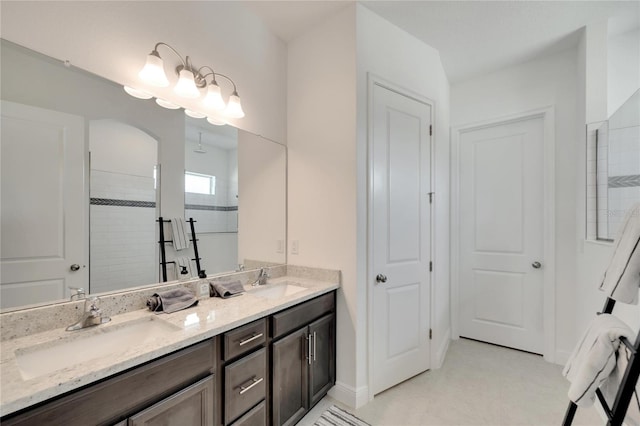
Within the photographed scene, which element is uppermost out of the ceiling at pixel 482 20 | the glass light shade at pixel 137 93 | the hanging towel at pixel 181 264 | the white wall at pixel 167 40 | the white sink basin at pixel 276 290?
the ceiling at pixel 482 20

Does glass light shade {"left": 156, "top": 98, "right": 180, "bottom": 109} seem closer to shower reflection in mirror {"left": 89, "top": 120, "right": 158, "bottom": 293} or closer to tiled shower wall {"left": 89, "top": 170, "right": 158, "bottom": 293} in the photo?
shower reflection in mirror {"left": 89, "top": 120, "right": 158, "bottom": 293}

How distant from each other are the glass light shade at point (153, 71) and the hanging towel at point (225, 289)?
1.19m

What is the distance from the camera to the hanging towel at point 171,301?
1.43 m

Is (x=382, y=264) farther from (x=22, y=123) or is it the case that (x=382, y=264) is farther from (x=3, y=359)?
(x=22, y=123)

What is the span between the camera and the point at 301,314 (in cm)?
175

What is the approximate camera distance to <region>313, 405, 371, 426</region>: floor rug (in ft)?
5.90

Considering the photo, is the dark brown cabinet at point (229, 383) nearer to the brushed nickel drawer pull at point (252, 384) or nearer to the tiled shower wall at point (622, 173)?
the brushed nickel drawer pull at point (252, 384)

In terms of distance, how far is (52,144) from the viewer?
48.9 inches

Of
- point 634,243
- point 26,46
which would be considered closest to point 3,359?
point 26,46

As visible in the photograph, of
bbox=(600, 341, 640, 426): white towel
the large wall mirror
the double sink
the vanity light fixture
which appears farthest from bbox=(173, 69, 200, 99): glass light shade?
bbox=(600, 341, 640, 426): white towel

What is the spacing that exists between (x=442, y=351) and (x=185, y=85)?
3.04m

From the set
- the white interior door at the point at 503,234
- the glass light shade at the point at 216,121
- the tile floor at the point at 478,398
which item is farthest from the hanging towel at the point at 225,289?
the white interior door at the point at 503,234

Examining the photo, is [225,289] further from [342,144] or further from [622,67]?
[622,67]

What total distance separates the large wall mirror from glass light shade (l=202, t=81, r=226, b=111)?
6.5 inches
